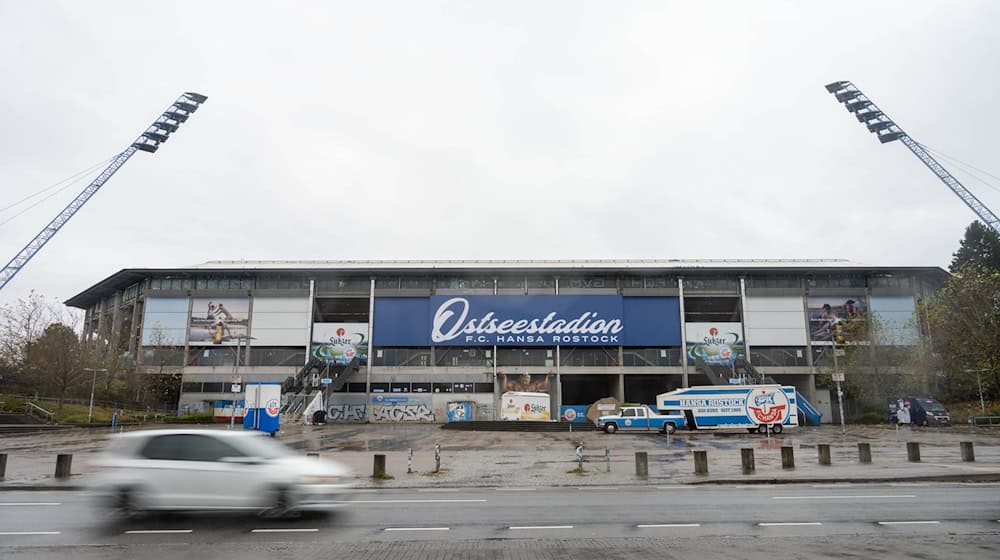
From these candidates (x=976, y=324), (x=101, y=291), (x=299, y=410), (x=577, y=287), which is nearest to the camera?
(x=976, y=324)

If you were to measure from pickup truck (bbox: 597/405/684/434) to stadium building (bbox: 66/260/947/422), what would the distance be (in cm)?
2202

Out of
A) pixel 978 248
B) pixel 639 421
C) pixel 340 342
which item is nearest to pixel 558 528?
pixel 639 421

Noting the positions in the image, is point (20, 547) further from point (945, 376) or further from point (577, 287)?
point (945, 376)

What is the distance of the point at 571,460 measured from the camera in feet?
82.9

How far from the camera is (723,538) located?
1020 centimetres

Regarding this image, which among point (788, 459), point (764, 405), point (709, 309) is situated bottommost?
point (788, 459)

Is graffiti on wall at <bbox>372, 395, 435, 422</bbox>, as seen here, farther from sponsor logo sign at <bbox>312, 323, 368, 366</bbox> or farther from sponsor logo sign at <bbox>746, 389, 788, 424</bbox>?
sponsor logo sign at <bbox>746, 389, 788, 424</bbox>

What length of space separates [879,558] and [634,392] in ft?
→ 228

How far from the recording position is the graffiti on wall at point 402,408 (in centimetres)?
6519

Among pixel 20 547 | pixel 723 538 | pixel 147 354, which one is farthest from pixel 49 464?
pixel 147 354

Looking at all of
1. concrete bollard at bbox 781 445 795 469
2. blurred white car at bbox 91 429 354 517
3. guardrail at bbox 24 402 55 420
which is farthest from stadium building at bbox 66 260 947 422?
blurred white car at bbox 91 429 354 517

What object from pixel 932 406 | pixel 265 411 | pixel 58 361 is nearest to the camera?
pixel 265 411

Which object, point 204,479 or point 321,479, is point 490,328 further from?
point 204,479

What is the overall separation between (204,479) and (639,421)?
35.7 m
